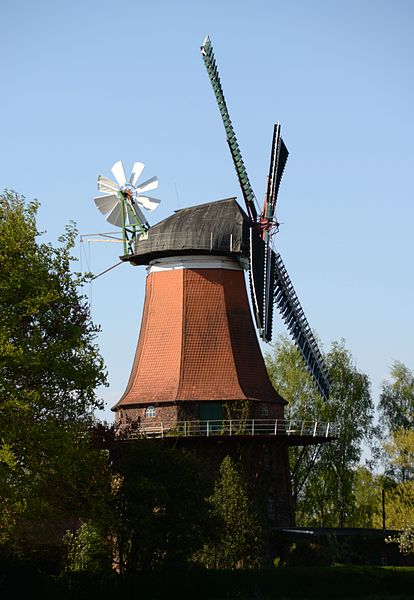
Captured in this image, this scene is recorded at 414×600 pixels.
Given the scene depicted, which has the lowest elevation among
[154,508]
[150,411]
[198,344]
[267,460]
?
[154,508]

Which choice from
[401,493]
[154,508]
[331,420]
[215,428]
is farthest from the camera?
[331,420]

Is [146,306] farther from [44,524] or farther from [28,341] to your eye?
[28,341]

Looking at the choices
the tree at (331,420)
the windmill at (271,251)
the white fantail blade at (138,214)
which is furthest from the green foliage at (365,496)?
the white fantail blade at (138,214)

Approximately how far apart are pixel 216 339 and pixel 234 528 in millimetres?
7260

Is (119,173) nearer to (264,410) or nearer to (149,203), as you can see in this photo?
(149,203)

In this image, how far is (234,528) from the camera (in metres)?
40.5

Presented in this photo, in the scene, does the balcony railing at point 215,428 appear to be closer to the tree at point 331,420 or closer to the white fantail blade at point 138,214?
the white fantail blade at point 138,214

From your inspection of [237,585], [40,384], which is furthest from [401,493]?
[40,384]

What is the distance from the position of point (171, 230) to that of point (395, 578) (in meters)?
14.9

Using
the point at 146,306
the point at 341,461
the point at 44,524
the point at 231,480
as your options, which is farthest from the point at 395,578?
the point at 341,461

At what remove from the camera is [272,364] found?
195 feet

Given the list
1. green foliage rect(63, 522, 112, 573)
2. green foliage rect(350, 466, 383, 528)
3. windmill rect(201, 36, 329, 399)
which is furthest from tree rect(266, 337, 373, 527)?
green foliage rect(63, 522, 112, 573)

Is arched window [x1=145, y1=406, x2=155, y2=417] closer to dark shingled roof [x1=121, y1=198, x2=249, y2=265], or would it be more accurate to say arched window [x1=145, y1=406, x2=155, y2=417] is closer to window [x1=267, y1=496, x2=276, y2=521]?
window [x1=267, y1=496, x2=276, y2=521]

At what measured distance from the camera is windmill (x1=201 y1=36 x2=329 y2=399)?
4516 centimetres
